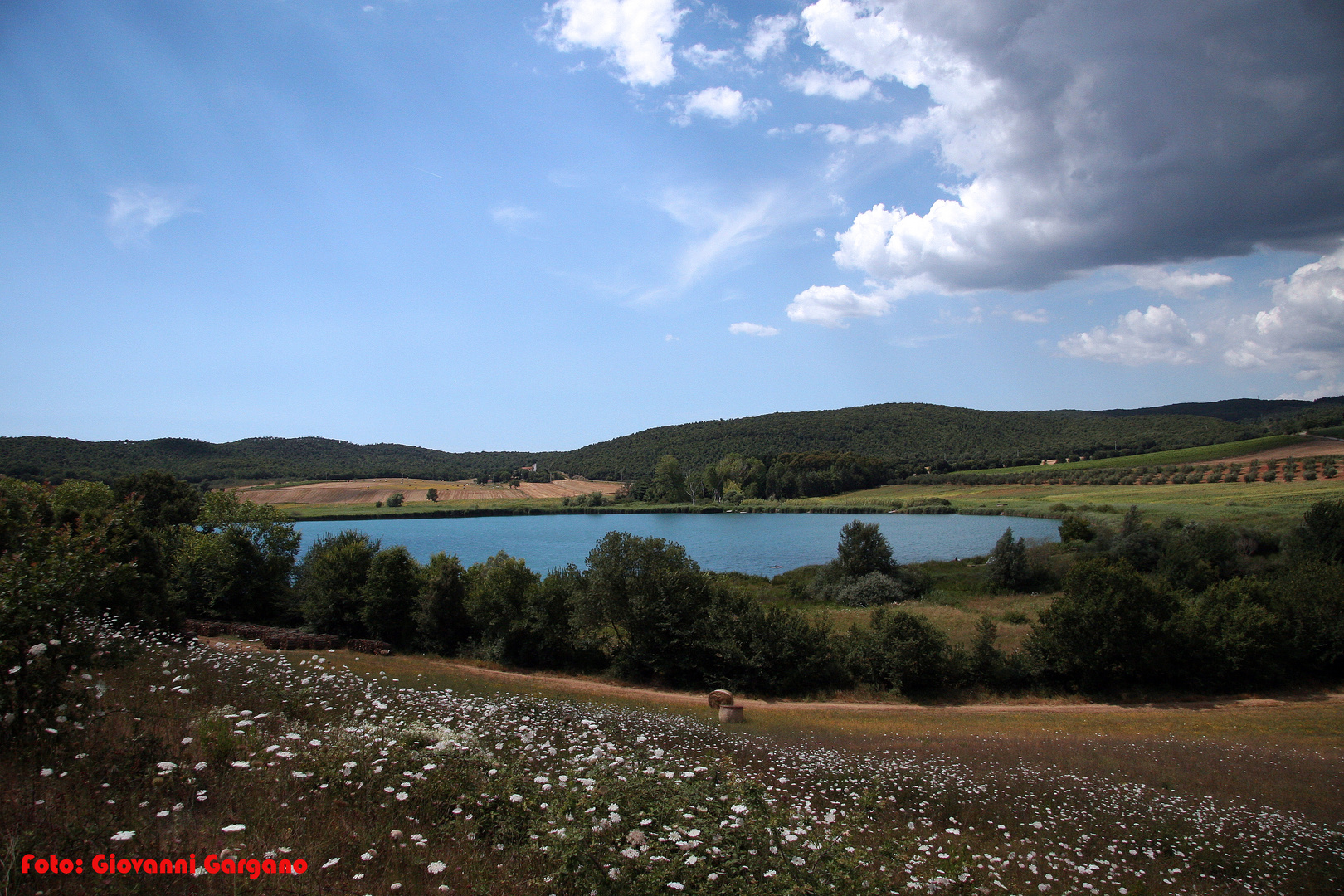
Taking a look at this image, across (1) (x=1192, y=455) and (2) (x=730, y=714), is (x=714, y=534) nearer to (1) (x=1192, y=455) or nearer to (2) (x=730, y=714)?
(2) (x=730, y=714)

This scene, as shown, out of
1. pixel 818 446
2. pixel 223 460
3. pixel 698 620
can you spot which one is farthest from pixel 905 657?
pixel 818 446

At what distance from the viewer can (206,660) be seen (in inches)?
452

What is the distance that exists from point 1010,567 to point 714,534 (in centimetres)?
4501

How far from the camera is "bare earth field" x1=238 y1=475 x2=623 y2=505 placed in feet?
323

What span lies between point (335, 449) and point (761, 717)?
177715 millimetres

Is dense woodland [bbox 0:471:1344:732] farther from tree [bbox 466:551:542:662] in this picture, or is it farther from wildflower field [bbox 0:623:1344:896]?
wildflower field [bbox 0:623:1344:896]

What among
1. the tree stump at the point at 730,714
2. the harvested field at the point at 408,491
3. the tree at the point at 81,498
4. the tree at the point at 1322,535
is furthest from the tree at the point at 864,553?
the harvested field at the point at 408,491

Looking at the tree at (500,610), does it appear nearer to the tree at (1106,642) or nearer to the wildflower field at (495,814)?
the wildflower field at (495,814)

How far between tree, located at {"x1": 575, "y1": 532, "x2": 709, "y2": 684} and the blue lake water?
2448cm

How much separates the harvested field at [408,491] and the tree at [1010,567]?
3409 inches

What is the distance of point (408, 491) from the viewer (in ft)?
380

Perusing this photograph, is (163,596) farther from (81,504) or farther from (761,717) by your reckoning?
(761,717)

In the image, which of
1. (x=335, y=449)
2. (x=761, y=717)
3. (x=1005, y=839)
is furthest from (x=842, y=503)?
(x=335, y=449)

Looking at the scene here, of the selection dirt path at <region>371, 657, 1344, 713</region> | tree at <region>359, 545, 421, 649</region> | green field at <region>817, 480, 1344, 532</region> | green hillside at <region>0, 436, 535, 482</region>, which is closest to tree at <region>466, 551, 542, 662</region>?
dirt path at <region>371, 657, 1344, 713</region>
